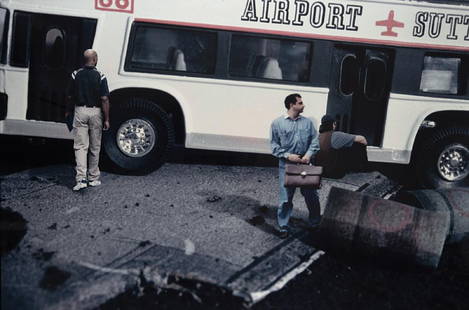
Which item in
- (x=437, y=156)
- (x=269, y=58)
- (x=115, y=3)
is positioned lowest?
(x=437, y=156)

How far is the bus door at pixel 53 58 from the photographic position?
304 inches

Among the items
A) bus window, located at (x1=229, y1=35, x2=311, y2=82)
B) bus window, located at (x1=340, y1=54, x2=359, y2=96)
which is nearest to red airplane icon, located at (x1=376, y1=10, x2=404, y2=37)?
bus window, located at (x1=340, y1=54, x2=359, y2=96)

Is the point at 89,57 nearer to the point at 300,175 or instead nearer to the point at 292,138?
the point at 292,138

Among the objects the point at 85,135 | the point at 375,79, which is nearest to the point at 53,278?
the point at 85,135

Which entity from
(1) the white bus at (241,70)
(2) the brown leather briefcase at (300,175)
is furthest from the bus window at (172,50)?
(2) the brown leather briefcase at (300,175)

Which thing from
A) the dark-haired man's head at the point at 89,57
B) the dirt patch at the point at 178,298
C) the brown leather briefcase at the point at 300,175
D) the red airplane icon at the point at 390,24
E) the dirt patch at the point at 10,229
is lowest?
the dirt patch at the point at 178,298

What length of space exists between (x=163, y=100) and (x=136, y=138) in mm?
716

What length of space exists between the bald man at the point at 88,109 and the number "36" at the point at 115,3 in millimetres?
1091

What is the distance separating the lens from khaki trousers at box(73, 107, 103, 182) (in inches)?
279

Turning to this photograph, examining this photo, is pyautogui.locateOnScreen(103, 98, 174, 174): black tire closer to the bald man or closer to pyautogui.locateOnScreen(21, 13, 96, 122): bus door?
the bald man

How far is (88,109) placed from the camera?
7.07 m

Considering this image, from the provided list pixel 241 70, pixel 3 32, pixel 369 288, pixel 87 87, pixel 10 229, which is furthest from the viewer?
pixel 241 70

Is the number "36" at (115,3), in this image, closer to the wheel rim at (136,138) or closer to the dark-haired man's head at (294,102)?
the wheel rim at (136,138)

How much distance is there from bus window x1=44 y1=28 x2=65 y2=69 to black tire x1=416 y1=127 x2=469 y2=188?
5.73 m
